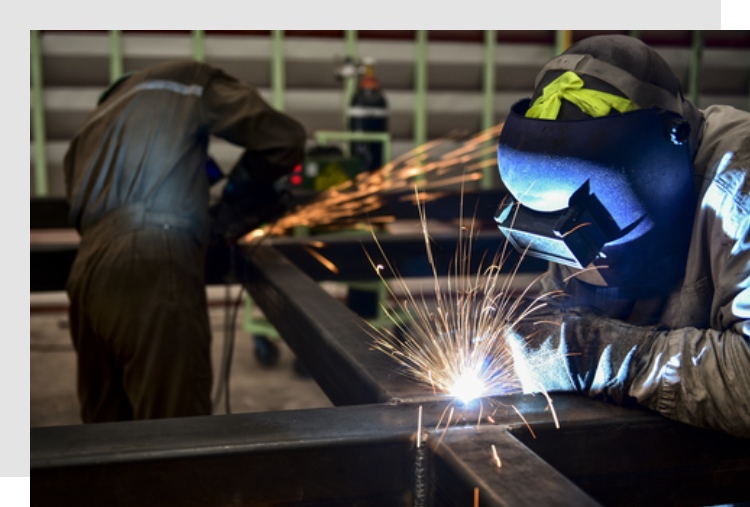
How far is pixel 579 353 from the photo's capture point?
146 centimetres

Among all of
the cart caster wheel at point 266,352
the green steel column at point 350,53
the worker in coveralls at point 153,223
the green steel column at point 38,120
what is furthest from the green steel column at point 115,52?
the worker in coveralls at point 153,223

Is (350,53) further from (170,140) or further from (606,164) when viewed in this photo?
(606,164)

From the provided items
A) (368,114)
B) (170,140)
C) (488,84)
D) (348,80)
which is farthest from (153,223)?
(488,84)

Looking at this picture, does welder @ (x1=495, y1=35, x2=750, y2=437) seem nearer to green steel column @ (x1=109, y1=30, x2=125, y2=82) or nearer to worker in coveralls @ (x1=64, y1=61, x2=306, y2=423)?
worker in coveralls @ (x1=64, y1=61, x2=306, y2=423)

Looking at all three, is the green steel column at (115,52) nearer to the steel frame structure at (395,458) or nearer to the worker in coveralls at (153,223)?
the worker in coveralls at (153,223)

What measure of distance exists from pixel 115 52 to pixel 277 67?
1.15 m

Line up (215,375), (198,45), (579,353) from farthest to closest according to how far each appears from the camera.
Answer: (198,45), (215,375), (579,353)

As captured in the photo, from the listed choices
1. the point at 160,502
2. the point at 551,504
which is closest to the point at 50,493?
the point at 160,502

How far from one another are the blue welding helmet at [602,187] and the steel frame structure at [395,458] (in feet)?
0.97

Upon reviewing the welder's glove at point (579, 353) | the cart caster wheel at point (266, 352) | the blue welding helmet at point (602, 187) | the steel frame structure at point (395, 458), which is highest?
the blue welding helmet at point (602, 187)

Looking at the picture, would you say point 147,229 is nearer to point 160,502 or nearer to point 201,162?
point 201,162

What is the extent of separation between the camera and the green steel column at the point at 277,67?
599 cm

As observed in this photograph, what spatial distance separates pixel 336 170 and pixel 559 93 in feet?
10.5

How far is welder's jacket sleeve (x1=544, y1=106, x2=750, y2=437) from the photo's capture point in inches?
52.3
